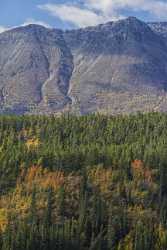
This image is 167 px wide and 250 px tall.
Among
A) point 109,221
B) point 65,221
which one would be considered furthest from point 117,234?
point 65,221

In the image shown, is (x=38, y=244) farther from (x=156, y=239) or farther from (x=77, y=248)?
(x=156, y=239)

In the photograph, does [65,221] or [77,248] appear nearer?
[77,248]

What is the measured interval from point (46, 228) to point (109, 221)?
2399 cm

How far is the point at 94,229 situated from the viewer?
642ft

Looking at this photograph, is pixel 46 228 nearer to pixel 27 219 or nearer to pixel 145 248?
pixel 27 219

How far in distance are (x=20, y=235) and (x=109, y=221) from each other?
34233mm

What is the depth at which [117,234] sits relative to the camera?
643ft

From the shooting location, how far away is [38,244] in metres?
175

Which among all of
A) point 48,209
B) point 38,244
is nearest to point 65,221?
point 48,209

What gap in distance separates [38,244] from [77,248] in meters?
11.8

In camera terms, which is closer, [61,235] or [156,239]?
[61,235]

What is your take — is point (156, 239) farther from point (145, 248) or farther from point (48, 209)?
point (48, 209)

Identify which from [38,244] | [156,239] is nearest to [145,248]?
[156,239]

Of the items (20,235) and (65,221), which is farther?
(65,221)
